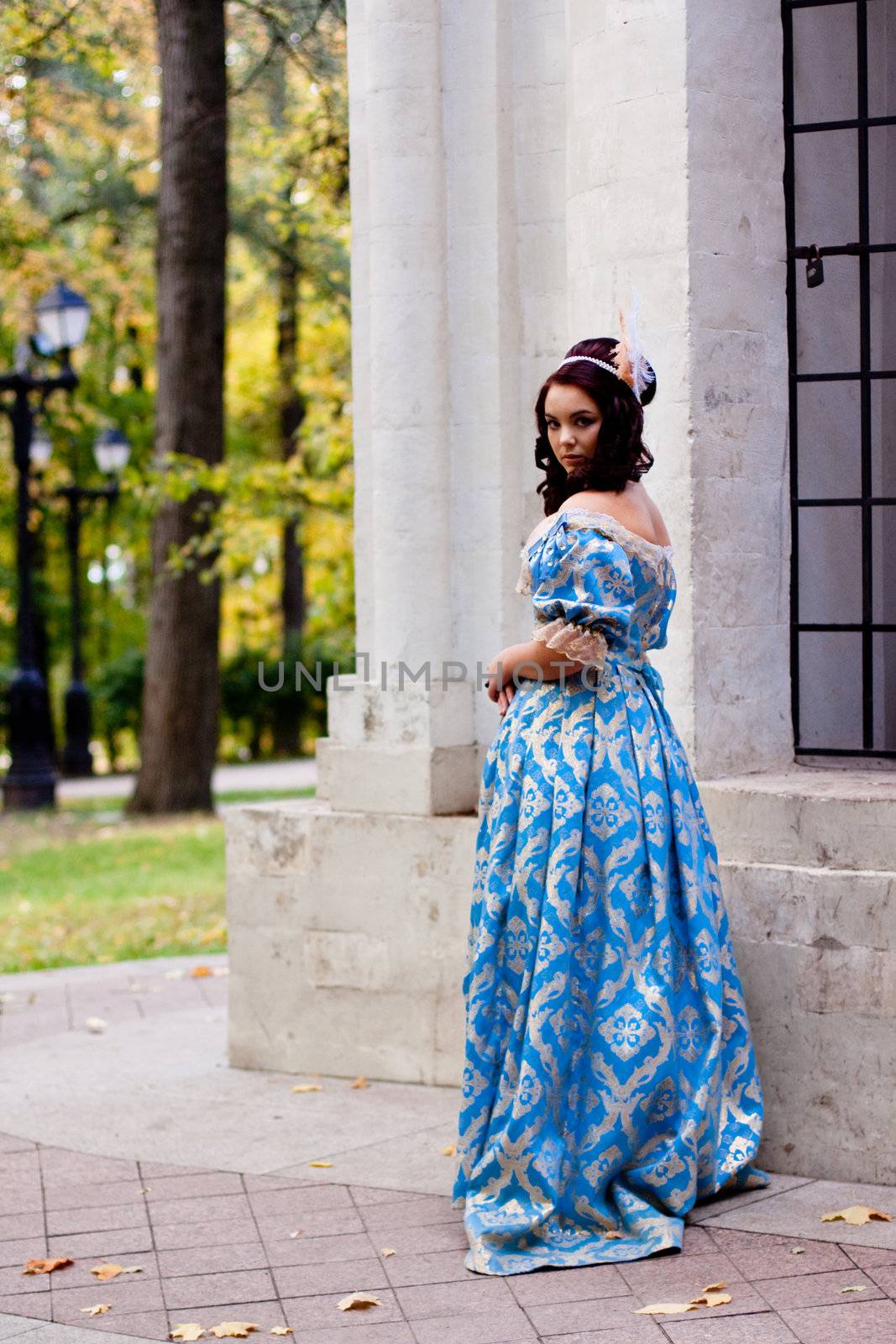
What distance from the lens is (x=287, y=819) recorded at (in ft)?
19.4

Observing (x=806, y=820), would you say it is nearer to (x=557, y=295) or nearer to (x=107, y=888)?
(x=557, y=295)

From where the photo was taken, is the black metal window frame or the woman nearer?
the woman

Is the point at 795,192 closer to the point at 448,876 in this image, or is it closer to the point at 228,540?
the point at 448,876

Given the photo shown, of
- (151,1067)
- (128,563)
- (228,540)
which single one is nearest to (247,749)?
(128,563)

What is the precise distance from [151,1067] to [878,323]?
3.46m

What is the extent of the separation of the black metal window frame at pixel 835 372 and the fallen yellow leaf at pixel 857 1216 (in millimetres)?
1407

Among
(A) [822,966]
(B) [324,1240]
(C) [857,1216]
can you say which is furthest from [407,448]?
(C) [857,1216]

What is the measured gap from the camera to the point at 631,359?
428 cm

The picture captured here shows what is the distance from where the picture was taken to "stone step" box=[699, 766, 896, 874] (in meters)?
4.64

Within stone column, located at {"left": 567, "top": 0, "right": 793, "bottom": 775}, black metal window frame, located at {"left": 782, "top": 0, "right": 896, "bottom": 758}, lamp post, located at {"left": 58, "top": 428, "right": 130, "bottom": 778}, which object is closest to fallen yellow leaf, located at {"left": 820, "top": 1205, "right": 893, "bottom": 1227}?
stone column, located at {"left": 567, "top": 0, "right": 793, "bottom": 775}

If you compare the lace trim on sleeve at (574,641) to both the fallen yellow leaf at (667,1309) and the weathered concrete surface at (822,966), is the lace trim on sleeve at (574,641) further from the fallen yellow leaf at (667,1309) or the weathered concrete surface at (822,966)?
the fallen yellow leaf at (667,1309)

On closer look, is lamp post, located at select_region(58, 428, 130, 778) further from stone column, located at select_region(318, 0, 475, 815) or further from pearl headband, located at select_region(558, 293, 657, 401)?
pearl headband, located at select_region(558, 293, 657, 401)

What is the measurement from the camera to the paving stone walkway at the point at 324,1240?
3.68m

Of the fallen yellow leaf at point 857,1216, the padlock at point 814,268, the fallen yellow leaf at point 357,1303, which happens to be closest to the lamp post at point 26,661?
the padlock at point 814,268
